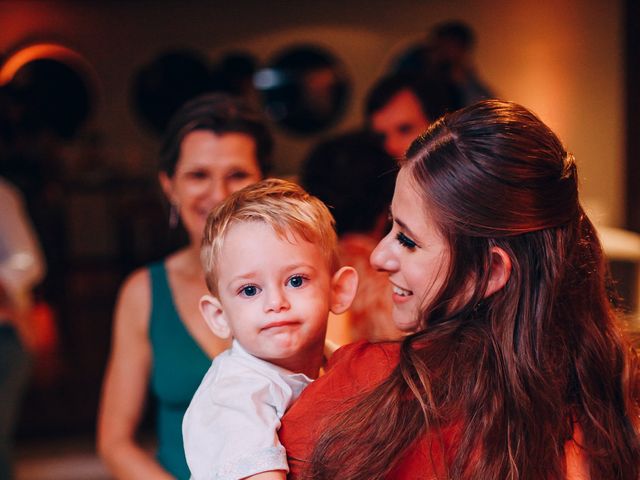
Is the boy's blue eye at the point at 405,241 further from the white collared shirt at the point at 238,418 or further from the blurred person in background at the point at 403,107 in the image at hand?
the blurred person in background at the point at 403,107

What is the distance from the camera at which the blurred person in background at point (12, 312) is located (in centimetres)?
299

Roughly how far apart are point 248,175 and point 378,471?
3.38ft

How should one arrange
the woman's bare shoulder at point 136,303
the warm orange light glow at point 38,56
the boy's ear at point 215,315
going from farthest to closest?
the warm orange light glow at point 38,56
the woman's bare shoulder at point 136,303
the boy's ear at point 215,315

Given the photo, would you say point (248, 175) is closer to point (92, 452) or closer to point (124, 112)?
point (92, 452)

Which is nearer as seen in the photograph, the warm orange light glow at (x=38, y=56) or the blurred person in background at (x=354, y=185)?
the blurred person in background at (x=354, y=185)

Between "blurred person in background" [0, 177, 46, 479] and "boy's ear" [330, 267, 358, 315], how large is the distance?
6.61ft

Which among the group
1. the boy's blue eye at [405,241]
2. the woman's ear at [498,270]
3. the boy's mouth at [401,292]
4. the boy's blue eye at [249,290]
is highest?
the boy's blue eye at [405,241]

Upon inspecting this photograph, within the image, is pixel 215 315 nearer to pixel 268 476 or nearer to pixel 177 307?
pixel 268 476

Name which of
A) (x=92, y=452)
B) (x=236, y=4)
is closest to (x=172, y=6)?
(x=236, y=4)

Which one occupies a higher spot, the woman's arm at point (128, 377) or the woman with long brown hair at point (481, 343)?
the woman with long brown hair at point (481, 343)

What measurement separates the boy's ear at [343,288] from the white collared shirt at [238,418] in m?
0.13

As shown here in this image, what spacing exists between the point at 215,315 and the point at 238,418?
0.23 m

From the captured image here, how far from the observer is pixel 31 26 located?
30.7 ft

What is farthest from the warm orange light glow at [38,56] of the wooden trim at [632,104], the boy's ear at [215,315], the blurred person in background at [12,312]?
the boy's ear at [215,315]
